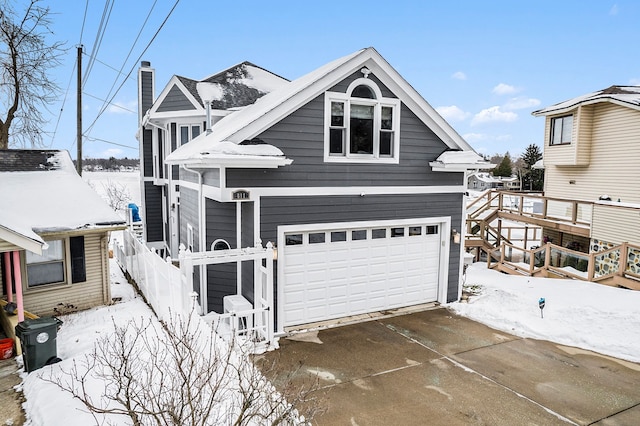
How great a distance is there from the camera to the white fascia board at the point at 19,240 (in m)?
7.23

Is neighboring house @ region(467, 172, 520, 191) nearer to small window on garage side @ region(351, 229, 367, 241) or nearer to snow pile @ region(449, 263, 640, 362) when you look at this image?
snow pile @ region(449, 263, 640, 362)

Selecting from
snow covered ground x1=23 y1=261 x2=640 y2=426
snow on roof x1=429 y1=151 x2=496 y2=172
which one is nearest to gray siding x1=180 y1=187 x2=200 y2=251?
snow covered ground x1=23 y1=261 x2=640 y2=426

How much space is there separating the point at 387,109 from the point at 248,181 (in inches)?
144

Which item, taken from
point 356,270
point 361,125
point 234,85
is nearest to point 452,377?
point 356,270

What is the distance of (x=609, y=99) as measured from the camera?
17047 millimetres

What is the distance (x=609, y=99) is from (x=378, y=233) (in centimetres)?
1399

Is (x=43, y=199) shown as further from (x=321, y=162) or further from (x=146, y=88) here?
(x=146, y=88)

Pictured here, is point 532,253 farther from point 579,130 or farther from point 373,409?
point 373,409

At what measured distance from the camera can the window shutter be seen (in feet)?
32.8

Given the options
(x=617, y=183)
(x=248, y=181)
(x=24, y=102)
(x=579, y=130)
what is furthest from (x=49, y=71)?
(x=617, y=183)

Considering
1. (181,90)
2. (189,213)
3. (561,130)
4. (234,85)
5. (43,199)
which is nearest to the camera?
(43,199)

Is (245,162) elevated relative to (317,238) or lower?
elevated

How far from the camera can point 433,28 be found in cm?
2462

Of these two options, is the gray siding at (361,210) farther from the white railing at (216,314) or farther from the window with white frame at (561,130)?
the window with white frame at (561,130)
